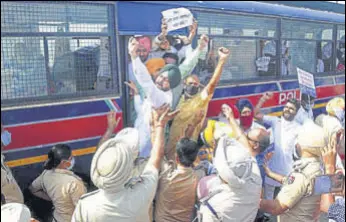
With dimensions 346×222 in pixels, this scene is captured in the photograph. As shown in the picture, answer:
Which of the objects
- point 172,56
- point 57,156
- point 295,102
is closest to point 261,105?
point 295,102

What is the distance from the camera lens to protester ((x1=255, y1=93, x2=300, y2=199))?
4.87 metres

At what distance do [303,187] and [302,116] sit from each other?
288 centimetres

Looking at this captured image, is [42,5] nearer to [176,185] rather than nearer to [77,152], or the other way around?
[77,152]

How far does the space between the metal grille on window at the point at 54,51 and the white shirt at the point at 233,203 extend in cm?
180

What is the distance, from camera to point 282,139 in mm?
5105

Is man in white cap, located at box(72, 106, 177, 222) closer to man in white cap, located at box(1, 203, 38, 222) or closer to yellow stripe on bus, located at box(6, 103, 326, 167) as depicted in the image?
man in white cap, located at box(1, 203, 38, 222)

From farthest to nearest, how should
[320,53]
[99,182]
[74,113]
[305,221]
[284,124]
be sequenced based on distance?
1. [320,53]
2. [284,124]
3. [74,113]
4. [305,221]
5. [99,182]

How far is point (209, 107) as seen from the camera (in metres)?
4.81

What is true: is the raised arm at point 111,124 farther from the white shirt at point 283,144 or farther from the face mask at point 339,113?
the face mask at point 339,113

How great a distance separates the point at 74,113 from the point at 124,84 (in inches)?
22.1

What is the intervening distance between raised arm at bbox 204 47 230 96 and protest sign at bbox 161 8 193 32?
544 mm

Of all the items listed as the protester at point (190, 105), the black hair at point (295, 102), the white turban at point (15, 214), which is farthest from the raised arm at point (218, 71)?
the white turban at point (15, 214)

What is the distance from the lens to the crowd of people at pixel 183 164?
7.76ft

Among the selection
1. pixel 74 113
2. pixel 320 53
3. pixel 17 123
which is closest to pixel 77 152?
pixel 74 113
